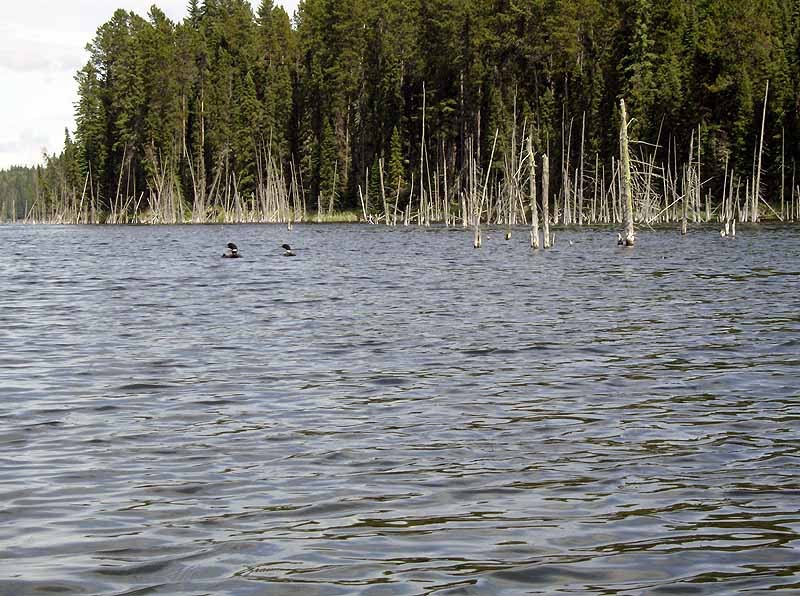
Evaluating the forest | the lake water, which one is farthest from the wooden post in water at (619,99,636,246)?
the forest

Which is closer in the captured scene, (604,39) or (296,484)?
(296,484)

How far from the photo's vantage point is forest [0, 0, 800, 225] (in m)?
84.8

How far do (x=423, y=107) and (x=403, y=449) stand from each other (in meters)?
84.1

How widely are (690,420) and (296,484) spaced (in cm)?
416

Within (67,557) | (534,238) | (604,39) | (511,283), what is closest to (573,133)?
(604,39)

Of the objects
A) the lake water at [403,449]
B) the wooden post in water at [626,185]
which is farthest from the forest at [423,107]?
the lake water at [403,449]

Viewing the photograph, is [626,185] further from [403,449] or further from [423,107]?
[423,107]

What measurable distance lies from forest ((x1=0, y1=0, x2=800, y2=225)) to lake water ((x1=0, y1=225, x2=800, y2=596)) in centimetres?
5877

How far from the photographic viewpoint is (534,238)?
140 ft

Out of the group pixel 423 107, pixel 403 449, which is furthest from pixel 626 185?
pixel 423 107

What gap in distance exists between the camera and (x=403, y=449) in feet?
30.0

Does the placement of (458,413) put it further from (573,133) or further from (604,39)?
(604,39)

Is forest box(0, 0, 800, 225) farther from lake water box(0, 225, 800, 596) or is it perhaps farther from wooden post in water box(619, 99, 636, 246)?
lake water box(0, 225, 800, 596)

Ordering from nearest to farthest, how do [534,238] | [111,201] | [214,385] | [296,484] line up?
1. [296,484]
2. [214,385]
3. [534,238]
4. [111,201]
